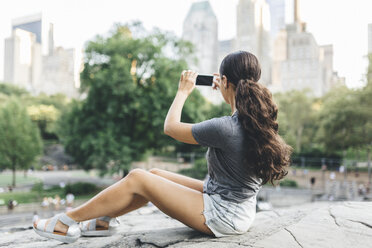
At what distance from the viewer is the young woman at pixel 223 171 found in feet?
6.63

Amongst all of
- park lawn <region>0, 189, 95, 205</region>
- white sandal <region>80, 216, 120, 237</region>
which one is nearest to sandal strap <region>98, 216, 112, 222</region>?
white sandal <region>80, 216, 120, 237</region>

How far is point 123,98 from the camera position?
17750mm

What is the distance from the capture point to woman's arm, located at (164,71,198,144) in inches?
82.7

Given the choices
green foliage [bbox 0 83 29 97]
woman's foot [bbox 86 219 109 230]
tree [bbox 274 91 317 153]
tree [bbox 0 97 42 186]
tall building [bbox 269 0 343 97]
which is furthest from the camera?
tall building [bbox 269 0 343 97]

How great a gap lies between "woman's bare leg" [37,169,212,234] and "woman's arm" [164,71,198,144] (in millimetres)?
346

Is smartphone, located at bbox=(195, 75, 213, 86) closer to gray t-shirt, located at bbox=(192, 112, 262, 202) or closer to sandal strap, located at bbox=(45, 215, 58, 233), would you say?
gray t-shirt, located at bbox=(192, 112, 262, 202)

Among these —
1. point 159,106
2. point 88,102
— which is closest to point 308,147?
point 159,106

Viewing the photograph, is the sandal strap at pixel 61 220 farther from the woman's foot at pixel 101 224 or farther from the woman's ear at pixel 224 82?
the woman's ear at pixel 224 82

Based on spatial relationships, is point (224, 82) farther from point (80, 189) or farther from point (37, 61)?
point (37, 61)

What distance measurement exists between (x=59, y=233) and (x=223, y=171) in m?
1.30

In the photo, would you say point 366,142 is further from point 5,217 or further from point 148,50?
point 5,217

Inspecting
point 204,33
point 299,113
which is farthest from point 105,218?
point 204,33

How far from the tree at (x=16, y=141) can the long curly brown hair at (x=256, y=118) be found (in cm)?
2215

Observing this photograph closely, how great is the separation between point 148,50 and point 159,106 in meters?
3.67
